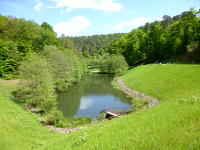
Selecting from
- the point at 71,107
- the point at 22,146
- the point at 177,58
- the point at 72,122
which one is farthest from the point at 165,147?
the point at 177,58

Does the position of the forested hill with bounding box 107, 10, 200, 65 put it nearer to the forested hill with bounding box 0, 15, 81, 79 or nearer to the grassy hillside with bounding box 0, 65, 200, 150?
the grassy hillside with bounding box 0, 65, 200, 150

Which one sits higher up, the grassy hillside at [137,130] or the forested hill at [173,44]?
the forested hill at [173,44]

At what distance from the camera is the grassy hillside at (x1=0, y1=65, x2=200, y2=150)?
643 centimetres

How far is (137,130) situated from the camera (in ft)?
27.9

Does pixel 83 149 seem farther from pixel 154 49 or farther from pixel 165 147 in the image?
pixel 154 49

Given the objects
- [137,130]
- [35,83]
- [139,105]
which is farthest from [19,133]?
[139,105]

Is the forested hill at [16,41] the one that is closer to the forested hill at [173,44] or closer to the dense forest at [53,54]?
the dense forest at [53,54]

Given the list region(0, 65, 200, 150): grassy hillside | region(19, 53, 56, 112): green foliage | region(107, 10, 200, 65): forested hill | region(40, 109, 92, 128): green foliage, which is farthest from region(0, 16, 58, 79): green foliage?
region(107, 10, 200, 65): forested hill

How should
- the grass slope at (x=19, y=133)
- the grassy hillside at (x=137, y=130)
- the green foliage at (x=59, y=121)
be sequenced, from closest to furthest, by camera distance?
the grassy hillside at (x=137, y=130), the grass slope at (x=19, y=133), the green foliage at (x=59, y=121)

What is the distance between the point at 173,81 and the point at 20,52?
39.8 m

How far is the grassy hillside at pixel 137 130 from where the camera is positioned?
6426mm

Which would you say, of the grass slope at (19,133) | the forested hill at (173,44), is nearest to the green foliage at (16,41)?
the grass slope at (19,133)

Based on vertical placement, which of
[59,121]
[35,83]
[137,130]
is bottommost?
[59,121]

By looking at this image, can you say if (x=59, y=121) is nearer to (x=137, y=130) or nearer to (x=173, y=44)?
(x=137, y=130)
